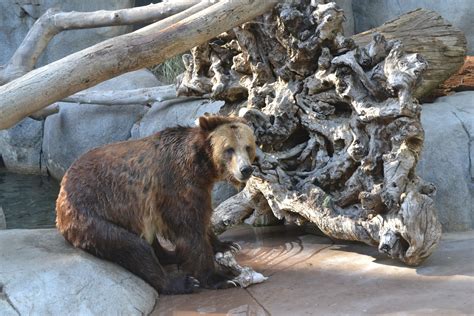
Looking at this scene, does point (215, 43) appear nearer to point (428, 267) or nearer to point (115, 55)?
point (115, 55)

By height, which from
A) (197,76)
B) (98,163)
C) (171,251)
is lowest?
(171,251)

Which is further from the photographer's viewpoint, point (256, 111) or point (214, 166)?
point (256, 111)

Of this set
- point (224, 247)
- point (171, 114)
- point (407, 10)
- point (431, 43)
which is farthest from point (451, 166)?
point (407, 10)

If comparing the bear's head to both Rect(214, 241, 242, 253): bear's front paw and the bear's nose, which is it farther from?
Rect(214, 241, 242, 253): bear's front paw

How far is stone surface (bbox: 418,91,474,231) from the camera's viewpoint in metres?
6.53

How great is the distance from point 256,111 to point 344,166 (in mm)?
1018

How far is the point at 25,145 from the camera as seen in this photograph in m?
11.5

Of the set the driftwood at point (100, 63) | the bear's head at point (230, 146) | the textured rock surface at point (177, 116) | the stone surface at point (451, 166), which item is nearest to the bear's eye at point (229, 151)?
the bear's head at point (230, 146)

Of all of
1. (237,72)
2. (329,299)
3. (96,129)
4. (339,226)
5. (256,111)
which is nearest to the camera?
(329,299)

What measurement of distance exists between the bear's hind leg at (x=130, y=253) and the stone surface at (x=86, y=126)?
489 centimetres

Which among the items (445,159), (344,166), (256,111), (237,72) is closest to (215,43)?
(237,72)

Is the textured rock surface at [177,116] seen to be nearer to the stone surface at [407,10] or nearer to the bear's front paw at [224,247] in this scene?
the bear's front paw at [224,247]

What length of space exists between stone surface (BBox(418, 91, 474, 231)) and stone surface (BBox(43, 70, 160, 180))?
4871 millimetres

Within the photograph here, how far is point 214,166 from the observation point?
547cm
